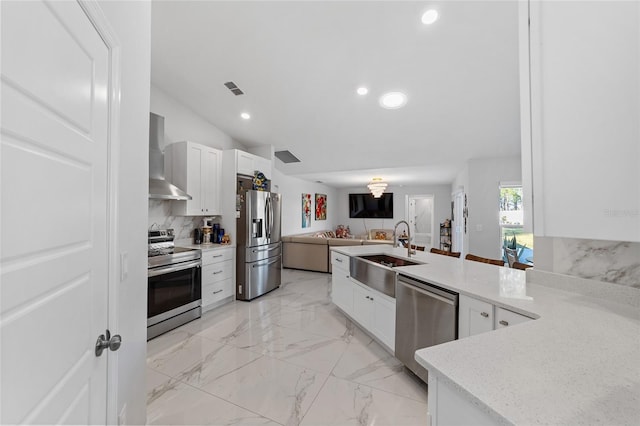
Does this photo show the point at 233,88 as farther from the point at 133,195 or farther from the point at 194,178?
the point at 133,195


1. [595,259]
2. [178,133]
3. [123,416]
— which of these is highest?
[178,133]

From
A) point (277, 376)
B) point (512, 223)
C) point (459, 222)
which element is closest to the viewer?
point (277, 376)

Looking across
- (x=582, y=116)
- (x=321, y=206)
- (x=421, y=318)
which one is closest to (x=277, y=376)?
(x=421, y=318)

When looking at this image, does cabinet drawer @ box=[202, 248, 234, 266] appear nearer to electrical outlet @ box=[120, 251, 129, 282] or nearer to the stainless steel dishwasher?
electrical outlet @ box=[120, 251, 129, 282]

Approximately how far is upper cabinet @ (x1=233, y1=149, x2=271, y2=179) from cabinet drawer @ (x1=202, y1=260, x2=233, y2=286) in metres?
1.45

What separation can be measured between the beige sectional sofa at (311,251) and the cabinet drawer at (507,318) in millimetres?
4042

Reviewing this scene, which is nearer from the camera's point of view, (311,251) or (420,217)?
(311,251)

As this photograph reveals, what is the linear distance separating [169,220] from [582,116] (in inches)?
165

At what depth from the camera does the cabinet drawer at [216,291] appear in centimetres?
356


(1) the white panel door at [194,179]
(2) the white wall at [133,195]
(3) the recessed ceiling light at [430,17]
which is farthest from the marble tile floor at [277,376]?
(3) the recessed ceiling light at [430,17]

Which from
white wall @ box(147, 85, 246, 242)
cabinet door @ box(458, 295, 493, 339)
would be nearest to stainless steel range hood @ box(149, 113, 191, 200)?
white wall @ box(147, 85, 246, 242)

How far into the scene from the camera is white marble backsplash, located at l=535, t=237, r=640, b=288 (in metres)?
1.21

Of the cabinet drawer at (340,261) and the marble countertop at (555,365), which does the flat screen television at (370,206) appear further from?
the marble countertop at (555,365)

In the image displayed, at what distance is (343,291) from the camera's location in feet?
10.8
